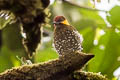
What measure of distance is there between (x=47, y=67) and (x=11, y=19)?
31 cm

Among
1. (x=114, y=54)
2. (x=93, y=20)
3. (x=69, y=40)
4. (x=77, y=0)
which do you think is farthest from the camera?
(x=77, y=0)

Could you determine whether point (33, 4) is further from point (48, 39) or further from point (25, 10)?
point (48, 39)

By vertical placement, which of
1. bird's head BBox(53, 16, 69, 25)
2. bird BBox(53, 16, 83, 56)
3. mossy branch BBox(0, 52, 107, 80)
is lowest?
mossy branch BBox(0, 52, 107, 80)

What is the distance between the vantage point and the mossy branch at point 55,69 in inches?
76.0

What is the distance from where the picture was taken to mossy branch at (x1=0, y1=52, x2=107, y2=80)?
1931 mm

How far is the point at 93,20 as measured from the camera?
13.8ft

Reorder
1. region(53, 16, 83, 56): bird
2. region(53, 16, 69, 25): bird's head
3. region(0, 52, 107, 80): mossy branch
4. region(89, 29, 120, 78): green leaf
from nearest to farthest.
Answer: region(0, 52, 107, 80): mossy branch
region(53, 16, 83, 56): bird
region(53, 16, 69, 25): bird's head
region(89, 29, 120, 78): green leaf

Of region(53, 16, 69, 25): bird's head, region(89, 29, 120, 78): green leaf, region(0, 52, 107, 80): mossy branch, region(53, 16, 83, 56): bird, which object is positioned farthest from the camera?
region(89, 29, 120, 78): green leaf

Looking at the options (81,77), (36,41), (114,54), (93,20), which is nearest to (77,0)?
(93,20)

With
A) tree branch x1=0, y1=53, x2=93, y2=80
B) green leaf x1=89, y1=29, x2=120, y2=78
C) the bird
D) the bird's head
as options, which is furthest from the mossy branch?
green leaf x1=89, y1=29, x2=120, y2=78

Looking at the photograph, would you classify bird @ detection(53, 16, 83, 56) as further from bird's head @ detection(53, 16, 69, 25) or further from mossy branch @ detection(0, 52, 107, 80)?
mossy branch @ detection(0, 52, 107, 80)

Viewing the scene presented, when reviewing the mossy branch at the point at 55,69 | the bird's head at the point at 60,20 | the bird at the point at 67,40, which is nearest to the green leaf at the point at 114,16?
the bird's head at the point at 60,20

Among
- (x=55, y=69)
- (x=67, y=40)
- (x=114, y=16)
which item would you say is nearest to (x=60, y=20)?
(x=67, y=40)

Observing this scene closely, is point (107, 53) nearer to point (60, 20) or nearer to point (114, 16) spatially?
point (114, 16)
